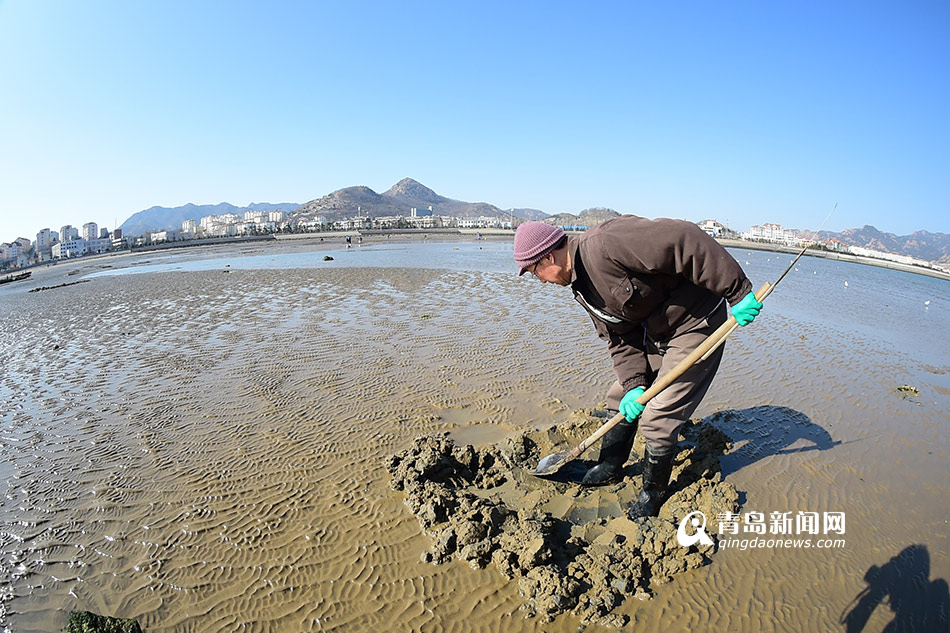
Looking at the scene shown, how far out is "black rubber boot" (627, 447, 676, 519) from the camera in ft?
11.6

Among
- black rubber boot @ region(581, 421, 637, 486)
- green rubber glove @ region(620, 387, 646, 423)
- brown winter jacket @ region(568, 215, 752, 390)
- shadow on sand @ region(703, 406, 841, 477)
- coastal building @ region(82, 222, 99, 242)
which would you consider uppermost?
coastal building @ region(82, 222, 99, 242)

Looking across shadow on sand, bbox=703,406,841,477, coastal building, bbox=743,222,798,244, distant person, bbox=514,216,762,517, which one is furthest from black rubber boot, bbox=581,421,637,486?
coastal building, bbox=743,222,798,244

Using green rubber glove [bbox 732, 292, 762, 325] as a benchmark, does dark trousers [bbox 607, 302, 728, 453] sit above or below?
below

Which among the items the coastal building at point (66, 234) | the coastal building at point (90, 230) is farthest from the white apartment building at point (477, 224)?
the coastal building at point (90, 230)

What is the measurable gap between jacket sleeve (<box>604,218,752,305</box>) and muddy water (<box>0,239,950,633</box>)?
2.05 metres

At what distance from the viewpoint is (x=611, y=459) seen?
412cm


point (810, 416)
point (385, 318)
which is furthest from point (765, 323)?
point (385, 318)

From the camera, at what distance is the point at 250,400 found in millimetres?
6309

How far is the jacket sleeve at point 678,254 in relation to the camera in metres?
2.90

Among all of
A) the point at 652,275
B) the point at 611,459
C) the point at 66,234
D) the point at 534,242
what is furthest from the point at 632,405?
the point at 66,234

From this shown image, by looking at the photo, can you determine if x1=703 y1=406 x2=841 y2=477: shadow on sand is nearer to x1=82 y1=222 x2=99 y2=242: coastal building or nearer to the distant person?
the distant person

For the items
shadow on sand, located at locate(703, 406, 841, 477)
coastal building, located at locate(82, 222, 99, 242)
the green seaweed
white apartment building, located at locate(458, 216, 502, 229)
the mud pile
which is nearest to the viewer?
the green seaweed

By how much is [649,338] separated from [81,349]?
10900mm

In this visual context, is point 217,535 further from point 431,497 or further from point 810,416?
point 810,416
